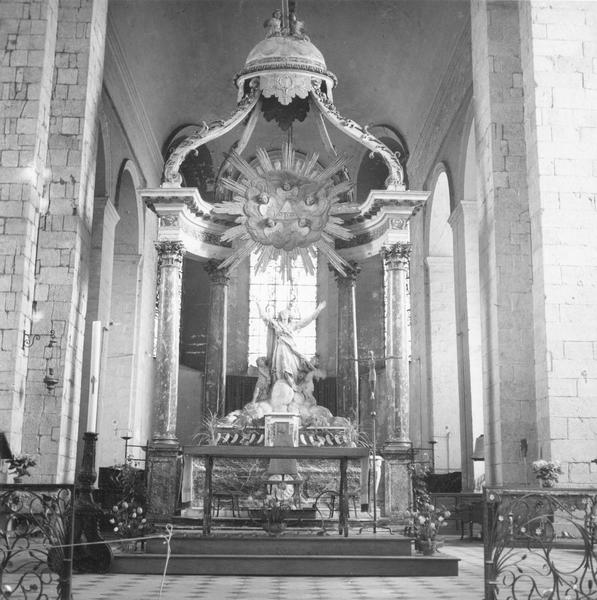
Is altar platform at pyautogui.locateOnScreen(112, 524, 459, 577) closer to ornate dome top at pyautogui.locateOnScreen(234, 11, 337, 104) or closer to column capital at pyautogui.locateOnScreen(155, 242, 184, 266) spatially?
column capital at pyautogui.locateOnScreen(155, 242, 184, 266)

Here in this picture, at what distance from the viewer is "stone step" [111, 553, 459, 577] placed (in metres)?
7.20

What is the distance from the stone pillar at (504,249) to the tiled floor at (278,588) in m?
2.90

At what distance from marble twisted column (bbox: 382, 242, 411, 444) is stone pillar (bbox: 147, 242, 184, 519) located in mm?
3014

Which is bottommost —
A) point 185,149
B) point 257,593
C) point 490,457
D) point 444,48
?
point 257,593

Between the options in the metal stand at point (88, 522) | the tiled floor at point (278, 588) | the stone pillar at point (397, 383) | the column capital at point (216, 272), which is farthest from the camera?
the column capital at point (216, 272)

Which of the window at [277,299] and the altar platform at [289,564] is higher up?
the window at [277,299]

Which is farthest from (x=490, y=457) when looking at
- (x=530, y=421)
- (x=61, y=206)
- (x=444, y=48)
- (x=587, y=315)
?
(x=444, y=48)

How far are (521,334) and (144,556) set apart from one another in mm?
5158

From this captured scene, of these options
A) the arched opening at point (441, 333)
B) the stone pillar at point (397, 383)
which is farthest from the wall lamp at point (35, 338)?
the arched opening at point (441, 333)

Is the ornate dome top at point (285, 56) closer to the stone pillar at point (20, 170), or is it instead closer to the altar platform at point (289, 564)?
the stone pillar at point (20, 170)

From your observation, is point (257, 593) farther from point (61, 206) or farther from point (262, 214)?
point (262, 214)

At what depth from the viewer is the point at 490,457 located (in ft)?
34.2

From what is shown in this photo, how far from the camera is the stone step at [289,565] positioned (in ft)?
23.6

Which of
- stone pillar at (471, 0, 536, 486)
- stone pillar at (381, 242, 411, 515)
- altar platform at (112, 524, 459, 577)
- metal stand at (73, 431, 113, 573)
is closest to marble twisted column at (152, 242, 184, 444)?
stone pillar at (381, 242, 411, 515)
